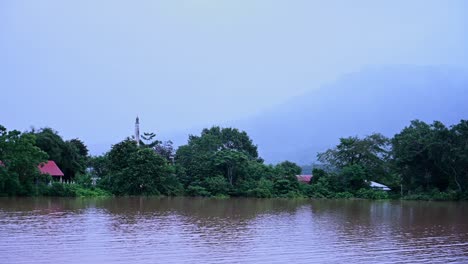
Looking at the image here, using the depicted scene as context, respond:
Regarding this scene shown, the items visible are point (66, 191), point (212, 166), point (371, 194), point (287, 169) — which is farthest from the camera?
point (287, 169)

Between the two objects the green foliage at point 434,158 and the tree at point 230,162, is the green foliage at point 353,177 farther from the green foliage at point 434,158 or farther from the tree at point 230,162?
the tree at point 230,162

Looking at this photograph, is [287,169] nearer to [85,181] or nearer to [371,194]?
[371,194]

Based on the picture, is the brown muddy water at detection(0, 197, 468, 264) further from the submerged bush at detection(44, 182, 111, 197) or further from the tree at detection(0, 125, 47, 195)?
the submerged bush at detection(44, 182, 111, 197)

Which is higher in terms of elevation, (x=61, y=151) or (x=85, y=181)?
(x=61, y=151)

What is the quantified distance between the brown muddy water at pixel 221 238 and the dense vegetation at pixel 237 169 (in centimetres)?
1331

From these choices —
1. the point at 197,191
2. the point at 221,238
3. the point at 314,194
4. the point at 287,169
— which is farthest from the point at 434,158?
the point at 221,238

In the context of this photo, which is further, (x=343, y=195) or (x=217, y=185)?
(x=343, y=195)

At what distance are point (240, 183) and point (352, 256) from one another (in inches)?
1282

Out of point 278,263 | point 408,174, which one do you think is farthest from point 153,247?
point 408,174

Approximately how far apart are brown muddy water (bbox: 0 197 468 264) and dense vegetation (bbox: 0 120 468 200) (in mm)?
13307

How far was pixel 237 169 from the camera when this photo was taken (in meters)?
45.8

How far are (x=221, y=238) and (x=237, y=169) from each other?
97.4 ft

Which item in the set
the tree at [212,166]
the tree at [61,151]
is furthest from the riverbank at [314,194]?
the tree at [61,151]

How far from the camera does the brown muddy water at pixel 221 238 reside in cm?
1275
